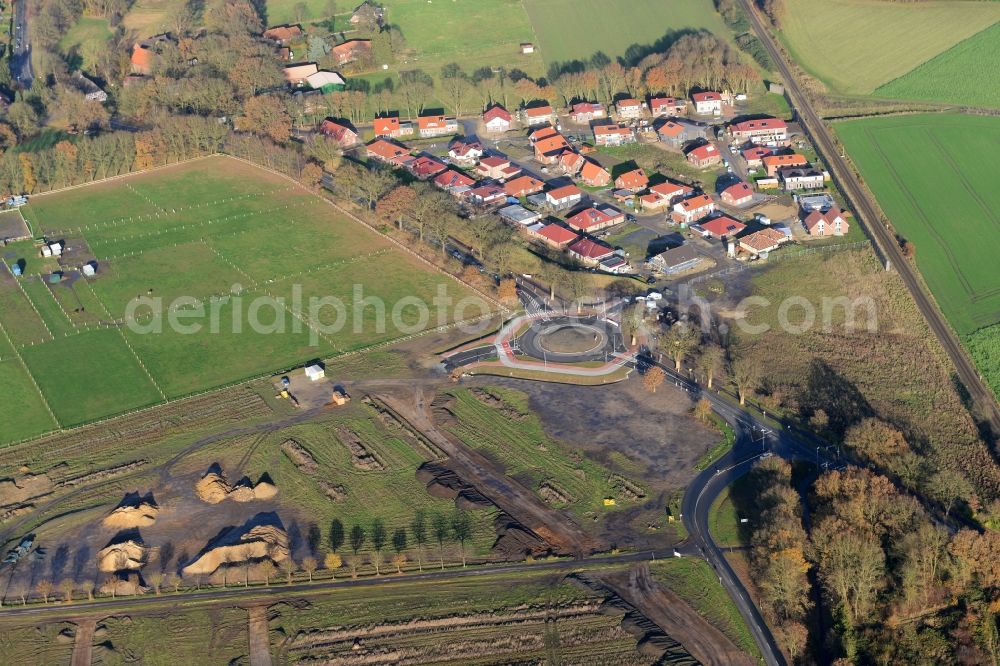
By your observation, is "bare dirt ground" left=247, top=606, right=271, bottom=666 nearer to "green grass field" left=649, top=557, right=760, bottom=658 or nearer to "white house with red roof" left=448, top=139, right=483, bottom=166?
"green grass field" left=649, top=557, right=760, bottom=658

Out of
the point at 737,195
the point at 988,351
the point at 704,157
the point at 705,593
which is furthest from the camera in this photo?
the point at 704,157

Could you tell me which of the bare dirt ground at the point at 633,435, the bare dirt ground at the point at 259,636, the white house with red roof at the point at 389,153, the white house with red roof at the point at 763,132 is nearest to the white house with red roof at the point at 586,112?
the white house with red roof at the point at 763,132

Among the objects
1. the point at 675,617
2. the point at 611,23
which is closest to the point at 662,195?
the point at 611,23

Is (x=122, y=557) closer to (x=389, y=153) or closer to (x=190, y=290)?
(x=190, y=290)

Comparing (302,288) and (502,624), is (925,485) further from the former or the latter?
(302,288)

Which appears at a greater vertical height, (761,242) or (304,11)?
(304,11)

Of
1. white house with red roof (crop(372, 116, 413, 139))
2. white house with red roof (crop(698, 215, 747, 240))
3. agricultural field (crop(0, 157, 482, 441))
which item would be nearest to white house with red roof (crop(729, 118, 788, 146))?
white house with red roof (crop(698, 215, 747, 240))

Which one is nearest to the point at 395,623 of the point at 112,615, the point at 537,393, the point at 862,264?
the point at 112,615
